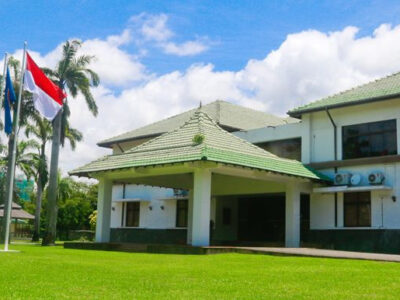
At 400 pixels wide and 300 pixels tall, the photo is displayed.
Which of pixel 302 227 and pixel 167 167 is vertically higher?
pixel 167 167

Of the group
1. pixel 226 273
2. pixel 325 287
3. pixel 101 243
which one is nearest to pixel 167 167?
pixel 101 243

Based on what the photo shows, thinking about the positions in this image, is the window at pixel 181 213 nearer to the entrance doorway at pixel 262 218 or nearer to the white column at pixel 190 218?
the white column at pixel 190 218

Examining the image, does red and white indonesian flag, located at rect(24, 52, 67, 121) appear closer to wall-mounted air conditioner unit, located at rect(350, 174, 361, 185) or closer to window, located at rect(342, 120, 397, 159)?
wall-mounted air conditioner unit, located at rect(350, 174, 361, 185)

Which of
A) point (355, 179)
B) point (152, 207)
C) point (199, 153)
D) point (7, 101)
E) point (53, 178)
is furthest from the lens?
point (152, 207)

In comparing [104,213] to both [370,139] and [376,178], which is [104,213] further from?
[370,139]

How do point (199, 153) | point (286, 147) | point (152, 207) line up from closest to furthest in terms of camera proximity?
point (199, 153), point (286, 147), point (152, 207)

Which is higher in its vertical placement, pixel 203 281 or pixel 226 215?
pixel 226 215

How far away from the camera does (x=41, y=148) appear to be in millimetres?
38781

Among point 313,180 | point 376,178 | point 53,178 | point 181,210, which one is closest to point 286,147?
point 313,180

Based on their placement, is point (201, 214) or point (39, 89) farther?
point (39, 89)

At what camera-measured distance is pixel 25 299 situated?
6879 mm

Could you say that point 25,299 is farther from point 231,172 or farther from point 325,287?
point 231,172

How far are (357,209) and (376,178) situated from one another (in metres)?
1.82

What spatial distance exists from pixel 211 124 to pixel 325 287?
13.7 metres
